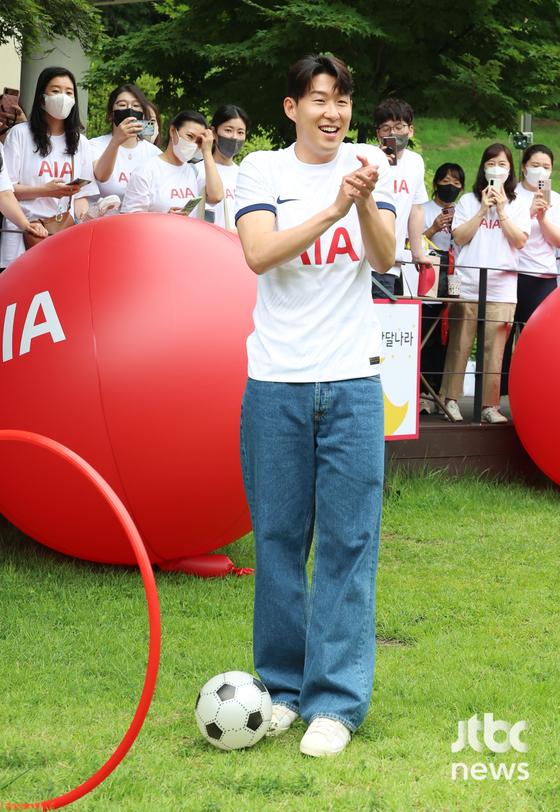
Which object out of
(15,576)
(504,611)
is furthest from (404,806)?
(15,576)

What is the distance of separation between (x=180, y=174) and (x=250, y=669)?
4415mm

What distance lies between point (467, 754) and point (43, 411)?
2.78 metres

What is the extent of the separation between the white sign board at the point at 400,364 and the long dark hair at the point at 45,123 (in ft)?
7.89

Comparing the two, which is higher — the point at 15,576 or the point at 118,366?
the point at 118,366

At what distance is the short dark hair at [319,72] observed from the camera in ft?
13.2

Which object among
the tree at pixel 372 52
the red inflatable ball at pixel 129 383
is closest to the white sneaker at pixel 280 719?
the red inflatable ball at pixel 129 383

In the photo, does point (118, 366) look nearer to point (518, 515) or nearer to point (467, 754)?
point (467, 754)

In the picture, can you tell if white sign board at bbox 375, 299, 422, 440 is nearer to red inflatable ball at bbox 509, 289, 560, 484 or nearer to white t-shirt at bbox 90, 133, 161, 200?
red inflatable ball at bbox 509, 289, 560, 484

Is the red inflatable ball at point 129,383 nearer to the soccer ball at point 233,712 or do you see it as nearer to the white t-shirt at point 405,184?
the soccer ball at point 233,712

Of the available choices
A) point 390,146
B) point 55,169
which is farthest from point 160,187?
point 390,146

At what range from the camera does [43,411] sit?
5797 mm

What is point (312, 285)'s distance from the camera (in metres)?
3.99

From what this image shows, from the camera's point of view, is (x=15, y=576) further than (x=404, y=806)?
Yes

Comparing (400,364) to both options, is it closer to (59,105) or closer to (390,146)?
(390,146)
